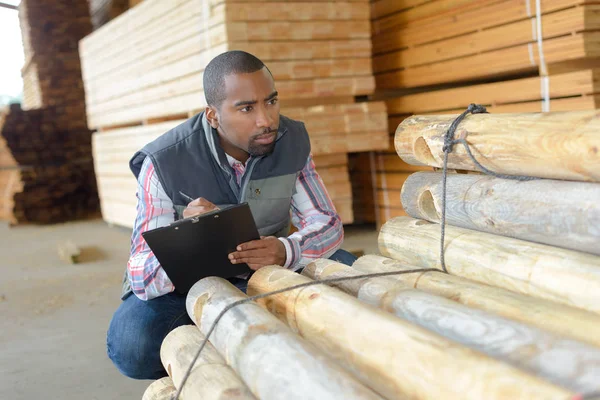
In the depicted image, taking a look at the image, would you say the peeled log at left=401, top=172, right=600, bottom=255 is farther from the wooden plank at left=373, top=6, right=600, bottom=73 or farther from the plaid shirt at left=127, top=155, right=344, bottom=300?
the wooden plank at left=373, top=6, right=600, bottom=73

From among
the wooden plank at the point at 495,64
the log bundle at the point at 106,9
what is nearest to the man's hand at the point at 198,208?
the wooden plank at the point at 495,64

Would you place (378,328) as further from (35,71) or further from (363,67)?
(35,71)

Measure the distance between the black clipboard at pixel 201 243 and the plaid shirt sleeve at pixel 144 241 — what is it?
0.11 meters

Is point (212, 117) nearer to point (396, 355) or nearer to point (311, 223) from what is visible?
point (311, 223)

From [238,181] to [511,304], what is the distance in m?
1.59

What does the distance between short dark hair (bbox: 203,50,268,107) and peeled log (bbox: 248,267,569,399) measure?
1118 millimetres

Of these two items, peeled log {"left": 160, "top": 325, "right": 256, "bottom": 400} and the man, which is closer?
peeled log {"left": 160, "top": 325, "right": 256, "bottom": 400}

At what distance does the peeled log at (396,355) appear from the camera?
1207 millimetres

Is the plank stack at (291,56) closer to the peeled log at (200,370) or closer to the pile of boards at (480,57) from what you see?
the pile of boards at (480,57)

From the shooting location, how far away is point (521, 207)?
1925mm

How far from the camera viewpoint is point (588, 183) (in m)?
1.75

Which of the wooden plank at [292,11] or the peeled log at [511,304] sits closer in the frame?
the peeled log at [511,304]

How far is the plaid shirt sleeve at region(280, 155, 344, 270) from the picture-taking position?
2869 mm

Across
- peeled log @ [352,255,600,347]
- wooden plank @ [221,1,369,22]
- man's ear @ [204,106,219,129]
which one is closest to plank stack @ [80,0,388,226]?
wooden plank @ [221,1,369,22]
